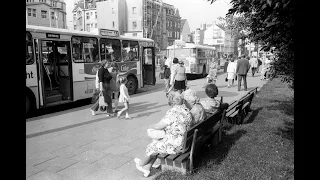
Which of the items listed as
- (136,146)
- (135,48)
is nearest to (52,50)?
(135,48)

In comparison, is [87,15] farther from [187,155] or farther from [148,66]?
[187,155]

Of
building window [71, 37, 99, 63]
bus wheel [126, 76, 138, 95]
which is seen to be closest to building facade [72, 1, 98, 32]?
bus wheel [126, 76, 138, 95]

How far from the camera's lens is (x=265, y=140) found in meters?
5.76

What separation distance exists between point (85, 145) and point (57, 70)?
5497mm

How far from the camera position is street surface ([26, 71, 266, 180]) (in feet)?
14.9

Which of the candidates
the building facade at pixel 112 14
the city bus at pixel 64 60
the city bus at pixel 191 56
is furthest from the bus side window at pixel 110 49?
the building facade at pixel 112 14

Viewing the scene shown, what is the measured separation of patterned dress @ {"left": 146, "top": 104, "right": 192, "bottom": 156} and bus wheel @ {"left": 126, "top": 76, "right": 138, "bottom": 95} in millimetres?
9453

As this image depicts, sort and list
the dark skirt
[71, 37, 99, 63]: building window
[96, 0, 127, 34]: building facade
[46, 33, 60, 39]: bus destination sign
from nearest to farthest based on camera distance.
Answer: [46, 33, 60, 39]: bus destination sign < [71, 37, 99, 63]: building window < the dark skirt < [96, 0, 127, 34]: building facade

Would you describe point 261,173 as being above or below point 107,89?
below

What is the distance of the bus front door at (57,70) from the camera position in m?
10.2

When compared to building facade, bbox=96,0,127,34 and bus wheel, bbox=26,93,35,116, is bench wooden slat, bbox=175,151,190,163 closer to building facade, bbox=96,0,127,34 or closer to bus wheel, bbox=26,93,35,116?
bus wheel, bbox=26,93,35,116

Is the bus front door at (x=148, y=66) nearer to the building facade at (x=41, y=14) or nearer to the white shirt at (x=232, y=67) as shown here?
the white shirt at (x=232, y=67)
